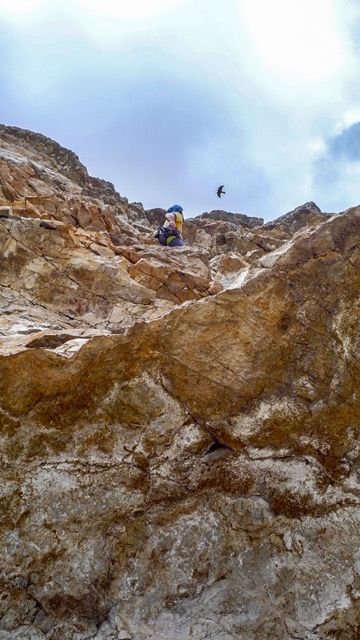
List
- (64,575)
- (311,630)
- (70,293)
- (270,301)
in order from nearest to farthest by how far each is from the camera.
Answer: (311,630) < (64,575) < (270,301) < (70,293)

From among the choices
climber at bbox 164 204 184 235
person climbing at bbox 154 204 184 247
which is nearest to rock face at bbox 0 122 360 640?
person climbing at bbox 154 204 184 247

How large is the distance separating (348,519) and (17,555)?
316 cm

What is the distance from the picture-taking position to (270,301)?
430 cm

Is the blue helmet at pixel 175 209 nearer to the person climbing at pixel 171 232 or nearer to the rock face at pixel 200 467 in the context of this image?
the person climbing at pixel 171 232

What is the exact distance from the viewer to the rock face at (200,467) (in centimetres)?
337

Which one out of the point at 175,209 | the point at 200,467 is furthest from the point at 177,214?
the point at 200,467

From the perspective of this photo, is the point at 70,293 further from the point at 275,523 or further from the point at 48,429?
the point at 275,523

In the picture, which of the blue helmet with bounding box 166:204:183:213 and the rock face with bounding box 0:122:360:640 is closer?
the rock face with bounding box 0:122:360:640

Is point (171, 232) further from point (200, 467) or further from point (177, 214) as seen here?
point (200, 467)

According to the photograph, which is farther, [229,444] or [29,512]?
[229,444]

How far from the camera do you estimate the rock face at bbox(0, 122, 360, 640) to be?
3367mm

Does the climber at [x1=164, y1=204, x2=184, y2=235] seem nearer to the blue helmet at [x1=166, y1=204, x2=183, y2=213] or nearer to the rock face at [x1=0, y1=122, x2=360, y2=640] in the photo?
the blue helmet at [x1=166, y1=204, x2=183, y2=213]

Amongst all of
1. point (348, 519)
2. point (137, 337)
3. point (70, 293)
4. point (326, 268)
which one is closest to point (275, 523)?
point (348, 519)

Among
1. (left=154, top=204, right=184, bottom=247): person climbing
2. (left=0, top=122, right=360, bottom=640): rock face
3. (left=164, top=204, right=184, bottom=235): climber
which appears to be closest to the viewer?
(left=0, top=122, right=360, bottom=640): rock face
